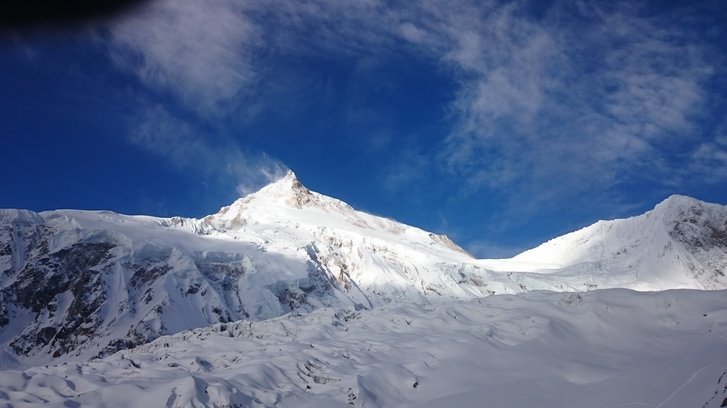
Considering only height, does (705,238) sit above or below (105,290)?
below

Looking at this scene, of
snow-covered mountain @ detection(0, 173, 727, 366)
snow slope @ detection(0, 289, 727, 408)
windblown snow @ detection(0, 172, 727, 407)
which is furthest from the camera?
snow-covered mountain @ detection(0, 173, 727, 366)

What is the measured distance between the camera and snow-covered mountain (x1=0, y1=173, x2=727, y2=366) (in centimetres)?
12212

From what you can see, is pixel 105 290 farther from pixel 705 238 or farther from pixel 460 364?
pixel 705 238

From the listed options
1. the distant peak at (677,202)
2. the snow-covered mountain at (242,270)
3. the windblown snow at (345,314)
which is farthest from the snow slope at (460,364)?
the distant peak at (677,202)

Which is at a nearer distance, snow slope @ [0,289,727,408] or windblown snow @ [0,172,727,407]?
snow slope @ [0,289,727,408]

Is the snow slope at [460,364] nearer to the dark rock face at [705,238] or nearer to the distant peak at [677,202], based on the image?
the dark rock face at [705,238]

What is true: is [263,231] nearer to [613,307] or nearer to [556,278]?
[556,278]

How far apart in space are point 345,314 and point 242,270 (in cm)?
10433

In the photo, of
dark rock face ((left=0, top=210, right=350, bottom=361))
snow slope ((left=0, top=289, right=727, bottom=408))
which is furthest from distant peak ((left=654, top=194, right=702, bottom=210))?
snow slope ((left=0, top=289, right=727, bottom=408))

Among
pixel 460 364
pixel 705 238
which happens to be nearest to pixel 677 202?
pixel 705 238

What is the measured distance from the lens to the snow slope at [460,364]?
76.2 feet

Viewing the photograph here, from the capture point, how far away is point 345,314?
4284 centimetres

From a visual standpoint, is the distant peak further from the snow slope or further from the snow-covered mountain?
the snow slope

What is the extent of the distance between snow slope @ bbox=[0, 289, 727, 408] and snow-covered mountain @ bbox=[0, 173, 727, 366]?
8807 cm
